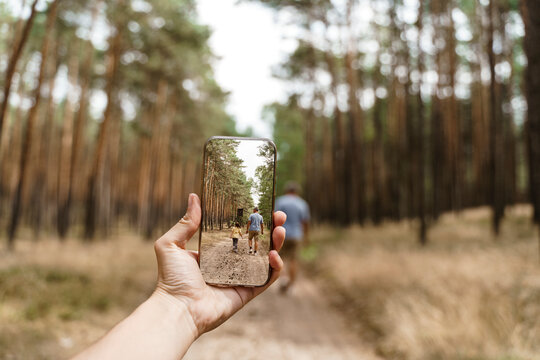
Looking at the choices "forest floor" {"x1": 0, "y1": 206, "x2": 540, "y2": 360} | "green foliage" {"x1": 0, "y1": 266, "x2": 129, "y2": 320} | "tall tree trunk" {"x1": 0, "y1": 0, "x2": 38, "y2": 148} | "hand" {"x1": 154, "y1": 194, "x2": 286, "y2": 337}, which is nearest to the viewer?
"hand" {"x1": 154, "y1": 194, "x2": 286, "y2": 337}

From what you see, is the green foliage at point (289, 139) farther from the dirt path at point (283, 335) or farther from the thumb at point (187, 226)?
the thumb at point (187, 226)

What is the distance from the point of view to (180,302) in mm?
1631

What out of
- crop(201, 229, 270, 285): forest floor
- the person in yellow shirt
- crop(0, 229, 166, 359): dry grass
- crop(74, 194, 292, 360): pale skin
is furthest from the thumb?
crop(0, 229, 166, 359): dry grass

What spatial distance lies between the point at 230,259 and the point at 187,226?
28 cm

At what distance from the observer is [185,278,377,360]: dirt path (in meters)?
5.12

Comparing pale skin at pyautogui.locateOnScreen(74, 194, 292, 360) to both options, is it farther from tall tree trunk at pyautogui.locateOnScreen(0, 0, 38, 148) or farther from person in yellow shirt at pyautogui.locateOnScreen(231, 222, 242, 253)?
tall tree trunk at pyautogui.locateOnScreen(0, 0, 38, 148)

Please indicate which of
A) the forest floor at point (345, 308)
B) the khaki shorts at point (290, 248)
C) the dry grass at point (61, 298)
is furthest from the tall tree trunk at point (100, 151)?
the khaki shorts at point (290, 248)

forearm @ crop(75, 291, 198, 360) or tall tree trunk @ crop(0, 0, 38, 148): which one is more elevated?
tall tree trunk @ crop(0, 0, 38, 148)

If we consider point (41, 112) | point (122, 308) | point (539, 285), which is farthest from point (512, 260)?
point (41, 112)

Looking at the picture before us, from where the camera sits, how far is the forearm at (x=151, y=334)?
132 centimetres

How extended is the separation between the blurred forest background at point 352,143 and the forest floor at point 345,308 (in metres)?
0.05

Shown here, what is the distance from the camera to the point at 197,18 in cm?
1956

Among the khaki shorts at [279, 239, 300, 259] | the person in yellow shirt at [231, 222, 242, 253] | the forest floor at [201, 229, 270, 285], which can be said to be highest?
the person in yellow shirt at [231, 222, 242, 253]

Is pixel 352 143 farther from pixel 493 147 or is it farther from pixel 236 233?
pixel 236 233
